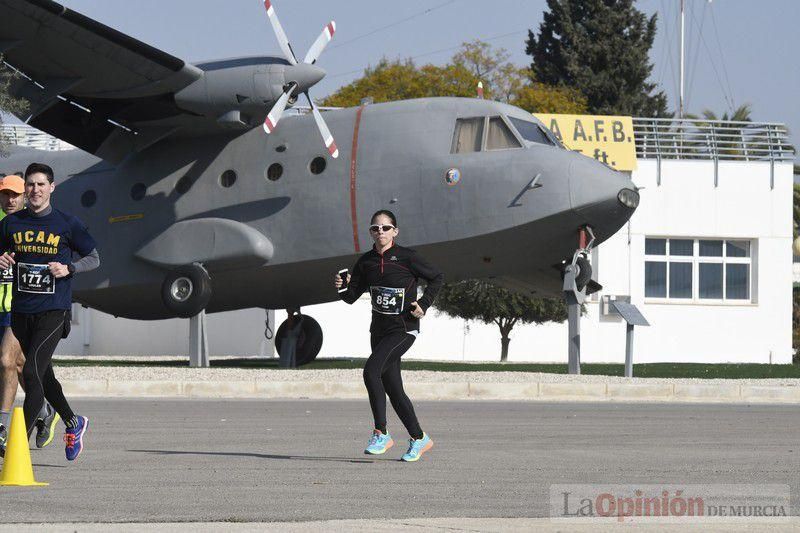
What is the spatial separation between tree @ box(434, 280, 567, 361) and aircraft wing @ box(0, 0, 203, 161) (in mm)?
18078

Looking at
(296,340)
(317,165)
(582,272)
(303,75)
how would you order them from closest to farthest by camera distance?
(303,75)
(317,165)
(582,272)
(296,340)

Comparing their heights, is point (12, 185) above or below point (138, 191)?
below

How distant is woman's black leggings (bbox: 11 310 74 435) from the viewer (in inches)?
378

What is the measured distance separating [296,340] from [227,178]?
4808mm

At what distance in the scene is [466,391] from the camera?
1956cm

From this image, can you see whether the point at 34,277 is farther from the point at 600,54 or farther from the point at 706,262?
the point at 600,54

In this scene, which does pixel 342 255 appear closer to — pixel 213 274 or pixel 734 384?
pixel 213 274

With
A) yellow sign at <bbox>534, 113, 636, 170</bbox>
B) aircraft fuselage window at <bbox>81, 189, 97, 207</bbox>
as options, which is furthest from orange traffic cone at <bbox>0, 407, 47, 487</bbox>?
yellow sign at <bbox>534, 113, 636, 170</bbox>

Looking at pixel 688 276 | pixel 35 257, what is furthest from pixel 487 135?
pixel 688 276

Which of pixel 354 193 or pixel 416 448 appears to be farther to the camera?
pixel 354 193

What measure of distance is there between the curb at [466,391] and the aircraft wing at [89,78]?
508 cm

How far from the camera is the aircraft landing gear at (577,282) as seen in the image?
70.2ft

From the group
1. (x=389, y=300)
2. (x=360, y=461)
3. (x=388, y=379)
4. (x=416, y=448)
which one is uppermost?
(x=389, y=300)

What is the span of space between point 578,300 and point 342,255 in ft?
13.5
